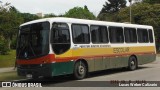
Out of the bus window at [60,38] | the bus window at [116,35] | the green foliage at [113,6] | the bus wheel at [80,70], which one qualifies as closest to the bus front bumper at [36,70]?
the bus window at [60,38]

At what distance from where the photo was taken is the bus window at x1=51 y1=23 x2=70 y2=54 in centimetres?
1689

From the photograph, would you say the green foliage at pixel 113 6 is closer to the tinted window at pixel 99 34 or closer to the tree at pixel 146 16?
the tree at pixel 146 16

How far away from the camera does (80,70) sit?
18.3 metres

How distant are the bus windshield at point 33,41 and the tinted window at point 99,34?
130 inches

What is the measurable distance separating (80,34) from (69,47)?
123cm

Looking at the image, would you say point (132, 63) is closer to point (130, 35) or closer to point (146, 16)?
point (130, 35)

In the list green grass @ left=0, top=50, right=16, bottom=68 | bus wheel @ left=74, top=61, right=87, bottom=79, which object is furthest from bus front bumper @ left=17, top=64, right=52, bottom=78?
green grass @ left=0, top=50, right=16, bottom=68

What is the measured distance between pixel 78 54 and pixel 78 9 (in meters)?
90.4

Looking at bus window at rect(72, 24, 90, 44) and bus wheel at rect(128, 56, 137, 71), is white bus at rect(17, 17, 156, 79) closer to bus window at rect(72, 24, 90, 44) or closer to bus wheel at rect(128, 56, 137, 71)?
bus window at rect(72, 24, 90, 44)

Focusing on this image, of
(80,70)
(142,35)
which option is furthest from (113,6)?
(80,70)

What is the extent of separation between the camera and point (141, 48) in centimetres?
2402

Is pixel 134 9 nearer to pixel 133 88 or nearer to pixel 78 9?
pixel 78 9


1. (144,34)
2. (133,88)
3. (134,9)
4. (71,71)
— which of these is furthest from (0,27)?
(134,9)

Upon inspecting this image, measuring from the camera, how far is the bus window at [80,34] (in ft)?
59.7
